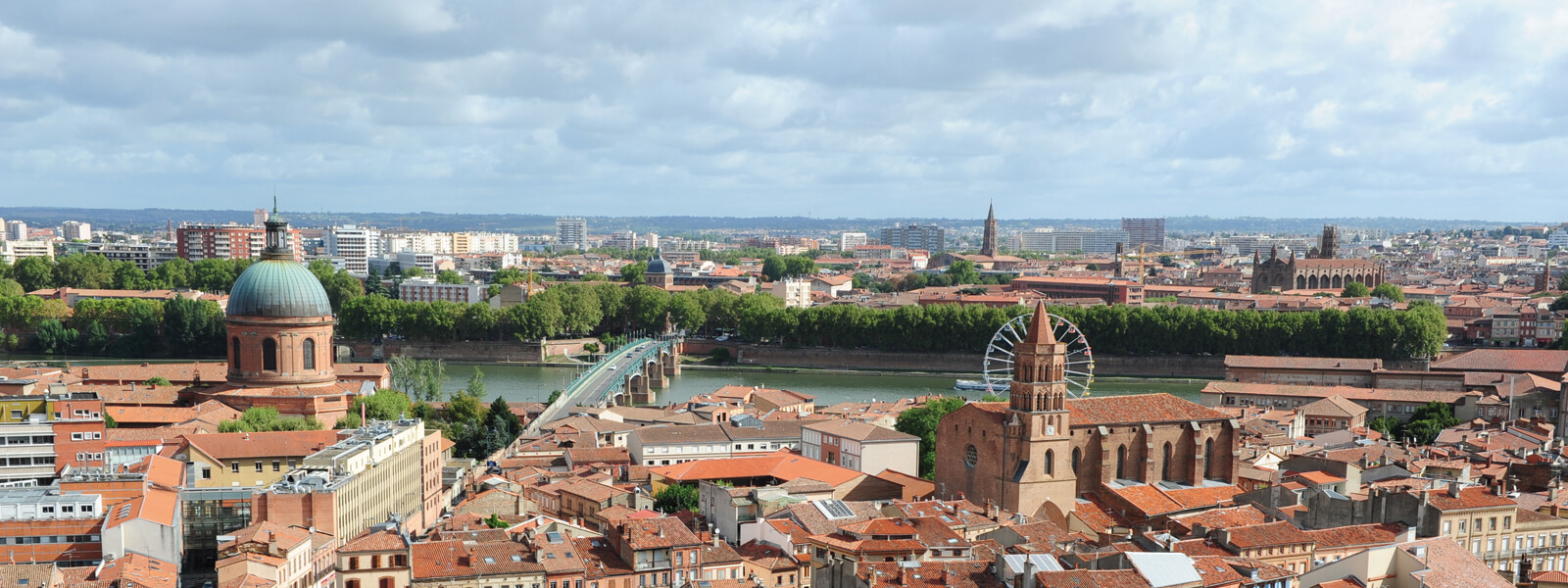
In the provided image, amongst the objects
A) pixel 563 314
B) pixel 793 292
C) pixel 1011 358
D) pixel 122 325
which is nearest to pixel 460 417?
pixel 1011 358

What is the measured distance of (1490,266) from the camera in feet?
459

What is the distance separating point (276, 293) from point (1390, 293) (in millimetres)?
71753

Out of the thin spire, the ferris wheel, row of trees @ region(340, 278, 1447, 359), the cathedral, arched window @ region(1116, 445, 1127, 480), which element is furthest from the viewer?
the cathedral

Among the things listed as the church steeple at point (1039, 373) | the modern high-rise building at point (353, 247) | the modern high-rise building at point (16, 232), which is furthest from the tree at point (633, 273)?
the modern high-rise building at point (16, 232)

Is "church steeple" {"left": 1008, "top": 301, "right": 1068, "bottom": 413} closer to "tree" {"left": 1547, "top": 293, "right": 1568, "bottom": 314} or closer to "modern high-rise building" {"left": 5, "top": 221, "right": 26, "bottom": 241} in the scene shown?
"tree" {"left": 1547, "top": 293, "right": 1568, "bottom": 314}

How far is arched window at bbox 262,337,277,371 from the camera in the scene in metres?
37.8

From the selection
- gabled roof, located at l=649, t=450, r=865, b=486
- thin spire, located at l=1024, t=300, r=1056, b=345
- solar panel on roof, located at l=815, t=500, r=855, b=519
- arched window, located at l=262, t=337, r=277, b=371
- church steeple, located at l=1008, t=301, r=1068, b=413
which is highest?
thin spire, located at l=1024, t=300, r=1056, b=345

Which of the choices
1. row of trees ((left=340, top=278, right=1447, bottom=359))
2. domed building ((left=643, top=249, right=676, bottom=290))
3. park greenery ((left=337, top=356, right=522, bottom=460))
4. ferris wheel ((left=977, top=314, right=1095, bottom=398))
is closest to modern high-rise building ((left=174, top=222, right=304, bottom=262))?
domed building ((left=643, top=249, right=676, bottom=290))

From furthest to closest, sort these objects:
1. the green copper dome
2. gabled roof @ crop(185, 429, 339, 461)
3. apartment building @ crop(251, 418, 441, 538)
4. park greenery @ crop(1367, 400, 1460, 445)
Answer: park greenery @ crop(1367, 400, 1460, 445) → the green copper dome → gabled roof @ crop(185, 429, 339, 461) → apartment building @ crop(251, 418, 441, 538)

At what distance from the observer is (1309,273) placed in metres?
99.7

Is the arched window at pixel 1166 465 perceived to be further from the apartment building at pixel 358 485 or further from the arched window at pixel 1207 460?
the apartment building at pixel 358 485

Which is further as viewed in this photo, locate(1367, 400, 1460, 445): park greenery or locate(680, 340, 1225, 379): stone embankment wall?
locate(680, 340, 1225, 379): stone embankment wall

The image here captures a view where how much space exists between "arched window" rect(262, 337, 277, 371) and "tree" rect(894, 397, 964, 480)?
15037mm

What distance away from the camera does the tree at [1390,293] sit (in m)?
89.9
